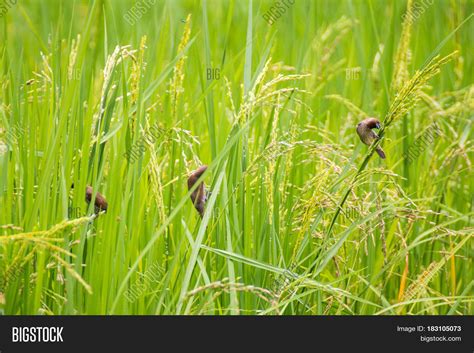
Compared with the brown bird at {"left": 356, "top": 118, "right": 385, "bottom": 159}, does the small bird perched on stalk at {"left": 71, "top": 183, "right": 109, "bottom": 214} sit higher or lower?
lower

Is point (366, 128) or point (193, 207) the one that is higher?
point (366, 128)

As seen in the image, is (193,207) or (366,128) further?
(193,207)

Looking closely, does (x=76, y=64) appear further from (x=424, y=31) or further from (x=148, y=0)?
(x=424, y=31)

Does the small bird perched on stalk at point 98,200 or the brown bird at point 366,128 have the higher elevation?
the brown bird at point 366,128

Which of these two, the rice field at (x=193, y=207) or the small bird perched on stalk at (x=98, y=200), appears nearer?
the rice field at (x=193, y=207)

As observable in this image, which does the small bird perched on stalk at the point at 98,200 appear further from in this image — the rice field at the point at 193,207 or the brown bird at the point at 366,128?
the brown bird at the point at 366,128

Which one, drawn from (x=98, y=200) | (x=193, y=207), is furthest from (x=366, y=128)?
(x=98, y=200)

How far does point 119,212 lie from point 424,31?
1992 mm

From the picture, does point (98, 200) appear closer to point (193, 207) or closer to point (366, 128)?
point (193, 207)

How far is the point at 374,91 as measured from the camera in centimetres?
327

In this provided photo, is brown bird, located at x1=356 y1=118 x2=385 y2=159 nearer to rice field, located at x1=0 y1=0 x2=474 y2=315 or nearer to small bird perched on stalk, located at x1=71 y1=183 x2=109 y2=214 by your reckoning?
rice field, located at x1=0 y1=0 x2=474 y2=315

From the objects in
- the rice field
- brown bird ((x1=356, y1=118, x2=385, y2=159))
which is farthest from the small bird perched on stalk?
brown bird ((x1=356, y1=118, x2=385, y2=159))

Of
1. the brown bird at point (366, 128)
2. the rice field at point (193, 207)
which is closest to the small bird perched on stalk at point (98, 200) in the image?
the rice field at point (193, 207)
